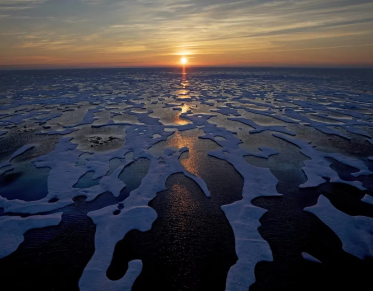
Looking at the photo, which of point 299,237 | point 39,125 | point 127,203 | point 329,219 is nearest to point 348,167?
point 329,219

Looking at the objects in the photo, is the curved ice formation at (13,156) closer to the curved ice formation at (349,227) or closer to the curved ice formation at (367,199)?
the curved ice formation at (349,227)

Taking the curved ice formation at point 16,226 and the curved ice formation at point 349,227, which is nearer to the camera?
the curved ice formation at point 349,227

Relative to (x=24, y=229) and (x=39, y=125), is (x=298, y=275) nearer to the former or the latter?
(x=24, y=229)

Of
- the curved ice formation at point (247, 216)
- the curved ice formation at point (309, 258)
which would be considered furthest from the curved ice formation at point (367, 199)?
the curved ice formation at point (309, 258)

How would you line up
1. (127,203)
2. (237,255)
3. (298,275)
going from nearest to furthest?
(298,275) → (237,255) → (127,203)

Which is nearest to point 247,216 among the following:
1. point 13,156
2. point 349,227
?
point 349,227

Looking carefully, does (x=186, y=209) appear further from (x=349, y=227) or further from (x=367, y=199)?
(x=367, y=199)

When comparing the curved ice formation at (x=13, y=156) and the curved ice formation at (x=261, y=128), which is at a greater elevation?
the curved ice formation at (x=261, y=128)

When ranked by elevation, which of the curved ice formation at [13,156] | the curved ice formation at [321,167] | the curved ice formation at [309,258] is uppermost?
the curved ice formation at [321,167]
